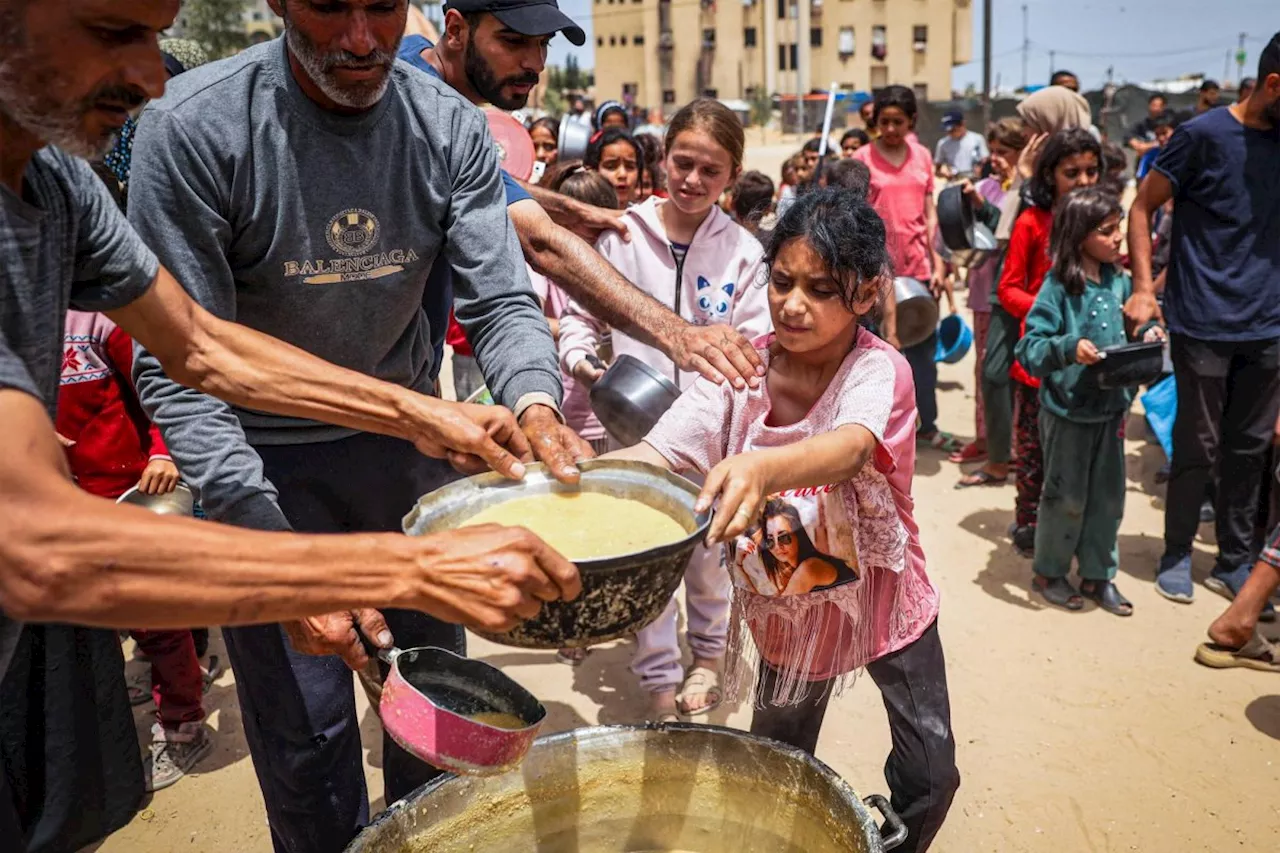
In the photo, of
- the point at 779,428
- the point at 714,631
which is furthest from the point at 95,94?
the point at 714,631

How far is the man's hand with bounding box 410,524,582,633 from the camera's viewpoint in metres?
1.36

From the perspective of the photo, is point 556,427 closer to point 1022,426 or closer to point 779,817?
point 779,817

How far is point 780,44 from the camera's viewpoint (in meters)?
54.5

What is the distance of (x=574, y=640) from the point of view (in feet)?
5.05

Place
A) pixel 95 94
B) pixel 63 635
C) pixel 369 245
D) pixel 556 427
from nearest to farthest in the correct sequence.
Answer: pixel 95 94 → pixel 556 427 → pixel 369 245 → pixel 63 635

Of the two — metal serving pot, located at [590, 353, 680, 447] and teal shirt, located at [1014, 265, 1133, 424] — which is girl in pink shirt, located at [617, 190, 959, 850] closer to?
metal serving pot, located at [590, 353, 680, 447]

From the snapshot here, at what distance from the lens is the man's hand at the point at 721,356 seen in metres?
2.24

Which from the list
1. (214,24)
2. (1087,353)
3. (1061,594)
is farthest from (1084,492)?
(214,24)

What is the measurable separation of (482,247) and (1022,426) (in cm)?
342

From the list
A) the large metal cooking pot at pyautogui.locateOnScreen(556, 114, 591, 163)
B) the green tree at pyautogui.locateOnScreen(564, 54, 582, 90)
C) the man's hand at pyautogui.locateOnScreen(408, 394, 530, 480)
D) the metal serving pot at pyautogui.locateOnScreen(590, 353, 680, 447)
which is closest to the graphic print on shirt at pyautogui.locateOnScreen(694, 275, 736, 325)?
the metal serving pot at pyautogui.locateOnScreen(590, 353, 680, 447)

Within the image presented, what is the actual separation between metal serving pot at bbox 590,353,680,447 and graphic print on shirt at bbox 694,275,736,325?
26.3 inches

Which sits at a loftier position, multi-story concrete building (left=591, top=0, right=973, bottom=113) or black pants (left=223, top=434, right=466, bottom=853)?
multi-story concrete building (left=591, top=0, right=973, bottom=113)

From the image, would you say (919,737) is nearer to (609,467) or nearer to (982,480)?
(609,467)

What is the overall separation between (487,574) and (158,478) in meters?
2.36
